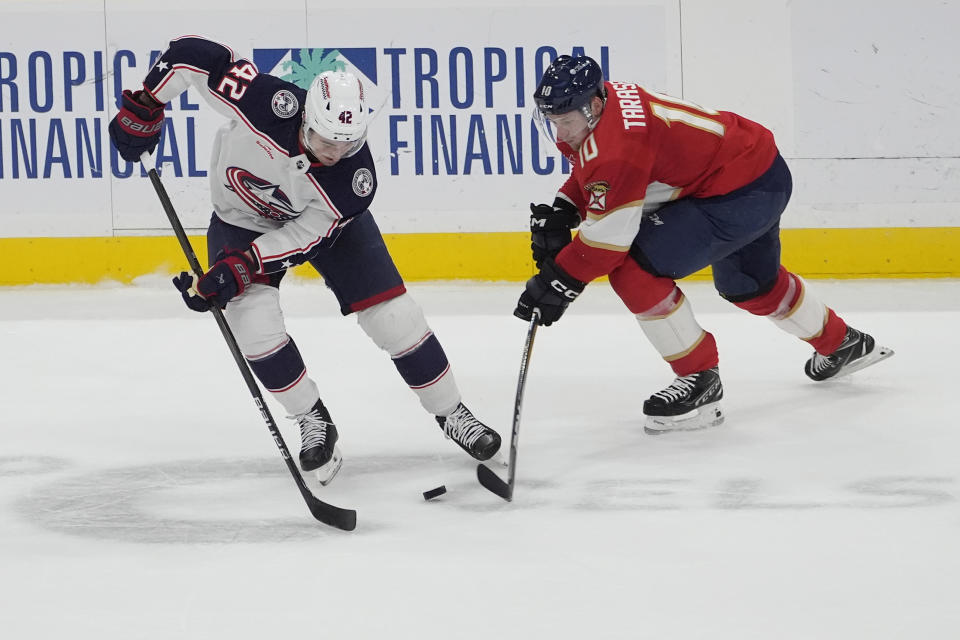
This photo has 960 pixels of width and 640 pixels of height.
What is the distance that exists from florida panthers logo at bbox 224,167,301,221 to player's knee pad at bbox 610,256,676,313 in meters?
0.77

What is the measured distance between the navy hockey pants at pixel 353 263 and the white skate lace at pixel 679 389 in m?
0.67

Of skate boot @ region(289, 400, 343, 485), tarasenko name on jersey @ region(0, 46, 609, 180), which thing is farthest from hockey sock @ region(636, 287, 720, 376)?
tarasenko name on jersey @ region(0, 46, 609, 180)

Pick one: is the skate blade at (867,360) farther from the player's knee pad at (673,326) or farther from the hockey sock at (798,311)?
the player's knee pad at (673,326)

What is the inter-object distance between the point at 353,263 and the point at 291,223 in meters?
0.19

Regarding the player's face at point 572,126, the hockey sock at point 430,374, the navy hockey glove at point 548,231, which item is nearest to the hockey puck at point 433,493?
the hockey sock at point 430,374

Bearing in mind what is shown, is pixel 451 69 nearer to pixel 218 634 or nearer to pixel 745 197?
pixel 745 197

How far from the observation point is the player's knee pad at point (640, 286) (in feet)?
8.32

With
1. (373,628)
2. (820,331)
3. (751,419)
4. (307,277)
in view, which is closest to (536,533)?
(373,628)

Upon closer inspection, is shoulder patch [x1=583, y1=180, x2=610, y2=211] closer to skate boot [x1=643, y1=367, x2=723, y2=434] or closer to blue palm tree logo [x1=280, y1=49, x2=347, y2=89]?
skate boot [x1=643, y1=367, x2=723, y2=434]

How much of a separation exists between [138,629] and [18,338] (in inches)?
99.7

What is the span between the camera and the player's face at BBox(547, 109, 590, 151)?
2.35 m

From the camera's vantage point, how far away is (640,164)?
233 centimetres

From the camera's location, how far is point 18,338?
3707 millimetres

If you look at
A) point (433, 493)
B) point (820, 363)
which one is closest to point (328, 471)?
point (433, 493)
